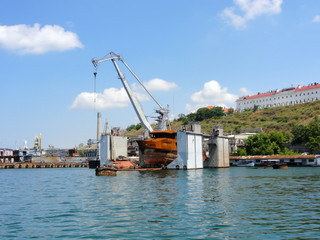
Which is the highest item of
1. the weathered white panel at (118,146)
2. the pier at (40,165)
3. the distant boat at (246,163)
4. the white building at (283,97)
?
the white building at (283,97)

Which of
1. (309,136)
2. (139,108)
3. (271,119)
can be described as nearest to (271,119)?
(271,119)

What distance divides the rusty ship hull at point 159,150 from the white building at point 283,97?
373ft

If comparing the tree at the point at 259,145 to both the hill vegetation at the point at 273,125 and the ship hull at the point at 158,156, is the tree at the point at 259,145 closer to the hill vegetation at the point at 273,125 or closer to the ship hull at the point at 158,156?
the hill vegetation at the point at 273,125

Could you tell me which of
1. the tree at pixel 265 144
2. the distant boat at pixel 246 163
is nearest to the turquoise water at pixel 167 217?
the distant boat at pixel 246 163

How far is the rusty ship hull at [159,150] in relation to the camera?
238ft

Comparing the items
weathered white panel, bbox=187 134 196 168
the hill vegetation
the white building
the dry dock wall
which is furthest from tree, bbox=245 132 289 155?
the white building

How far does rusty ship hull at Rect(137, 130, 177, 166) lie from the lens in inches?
2859

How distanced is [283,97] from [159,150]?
400ft

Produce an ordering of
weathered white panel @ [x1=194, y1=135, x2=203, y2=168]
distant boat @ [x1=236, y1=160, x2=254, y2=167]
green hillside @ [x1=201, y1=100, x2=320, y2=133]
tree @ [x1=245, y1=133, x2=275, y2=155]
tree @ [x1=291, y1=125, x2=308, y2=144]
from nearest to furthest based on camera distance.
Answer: weathered white panel @ [x1=194, y1=135, x2=203, y2=168]
distant boat @ [x1=236, y1=160, x2=254, y2=167]
tree @ [x1=291, y1=125, x2=308, y2=144]
tree @ [x1=245, y1=133, x2=275, y2=155]
green hillside @ [x1=201, y1=100, x2=320, y2=133]

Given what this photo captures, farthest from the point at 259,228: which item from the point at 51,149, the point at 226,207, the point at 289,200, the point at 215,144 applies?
the point at 51,149

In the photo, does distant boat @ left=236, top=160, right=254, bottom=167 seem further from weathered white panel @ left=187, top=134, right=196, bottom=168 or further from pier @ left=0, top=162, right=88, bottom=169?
pier @ left=0, top=162, right=88, bottom=169

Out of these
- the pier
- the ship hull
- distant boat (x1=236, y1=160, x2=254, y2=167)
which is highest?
the ship hull

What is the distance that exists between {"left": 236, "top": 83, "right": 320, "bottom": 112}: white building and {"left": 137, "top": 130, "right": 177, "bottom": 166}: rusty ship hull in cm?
11382

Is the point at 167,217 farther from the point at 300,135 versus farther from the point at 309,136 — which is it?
the point at 300,135
